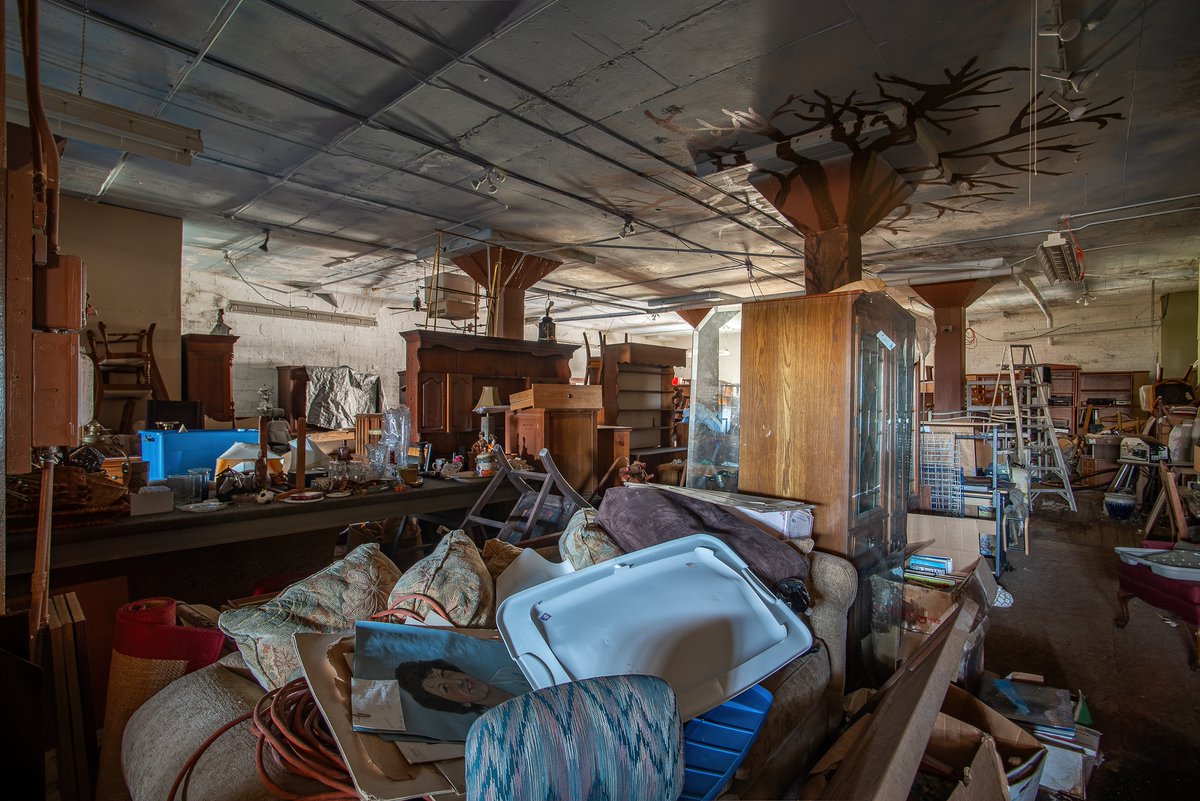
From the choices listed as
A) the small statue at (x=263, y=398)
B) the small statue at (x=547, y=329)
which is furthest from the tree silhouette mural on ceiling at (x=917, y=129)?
the small statue at (x=263, y=398)

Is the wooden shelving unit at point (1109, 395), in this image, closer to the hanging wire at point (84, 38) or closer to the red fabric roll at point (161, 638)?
the red fabric roll at point (161, 638)

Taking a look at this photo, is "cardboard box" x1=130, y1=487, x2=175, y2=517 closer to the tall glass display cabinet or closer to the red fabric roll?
the red fabric roll

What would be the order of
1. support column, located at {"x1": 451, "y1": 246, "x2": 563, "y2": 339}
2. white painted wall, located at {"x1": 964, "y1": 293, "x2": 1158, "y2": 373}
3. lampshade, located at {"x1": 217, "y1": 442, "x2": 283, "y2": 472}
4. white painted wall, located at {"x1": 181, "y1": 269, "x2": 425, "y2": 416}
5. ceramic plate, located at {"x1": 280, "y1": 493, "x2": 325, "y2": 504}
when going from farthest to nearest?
white painted wall, located at {"x1": 964, "y1": 293, "x2": 1158, "y2": 373} < white painted wall, located at {"x1": 181, "y1": 269, "x2": 425, "y2": 416} < support column, located at {"x1": 451, "y1": 246, "x2": 563, "y2": 339} < lampshade, located at {"x1": 217, "y1": 442, "x2": 283, "y2": 472} < ceramic plate, located at {"x1": 280, "y1": 493, "x2": 325, "y2": 504}

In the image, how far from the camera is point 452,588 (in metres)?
1.91

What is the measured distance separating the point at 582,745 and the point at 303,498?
3242mm

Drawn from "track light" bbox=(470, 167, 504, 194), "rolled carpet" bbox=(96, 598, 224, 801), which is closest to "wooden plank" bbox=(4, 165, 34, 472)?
"rolled carpet" bbox=(96, 598, 224, 801)

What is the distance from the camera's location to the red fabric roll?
193 centimetres

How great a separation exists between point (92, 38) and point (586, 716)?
4078 mm

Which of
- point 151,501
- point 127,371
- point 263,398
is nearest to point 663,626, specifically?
point 151,501

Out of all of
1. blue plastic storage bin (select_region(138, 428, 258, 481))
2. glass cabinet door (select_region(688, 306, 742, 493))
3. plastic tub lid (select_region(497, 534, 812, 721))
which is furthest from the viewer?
blue plastic storage bin (select_region(138, 428, 258, 481))

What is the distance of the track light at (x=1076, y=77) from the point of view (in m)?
2.81

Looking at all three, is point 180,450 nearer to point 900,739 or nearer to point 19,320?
point 19,320

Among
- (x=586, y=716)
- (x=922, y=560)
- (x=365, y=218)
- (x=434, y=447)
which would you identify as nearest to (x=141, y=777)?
(x=586, y=716)

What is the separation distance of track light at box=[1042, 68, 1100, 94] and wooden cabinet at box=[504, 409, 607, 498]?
4.04 meters
